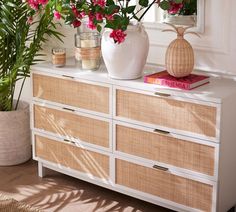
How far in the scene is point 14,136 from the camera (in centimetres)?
407

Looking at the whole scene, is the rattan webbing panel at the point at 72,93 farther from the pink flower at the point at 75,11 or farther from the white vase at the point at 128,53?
the pink flower at the point at 75,11

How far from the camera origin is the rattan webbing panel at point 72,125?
3447mm

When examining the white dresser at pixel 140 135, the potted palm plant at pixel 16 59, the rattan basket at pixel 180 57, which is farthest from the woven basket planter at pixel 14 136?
the rattan basket at pixel 180 57

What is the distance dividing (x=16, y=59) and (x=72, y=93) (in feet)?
1.99

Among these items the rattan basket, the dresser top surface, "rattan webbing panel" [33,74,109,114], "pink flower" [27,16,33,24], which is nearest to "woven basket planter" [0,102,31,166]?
"rattan webbing panel" [33,74,109,114]

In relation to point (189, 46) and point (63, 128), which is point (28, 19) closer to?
point (63, 128)

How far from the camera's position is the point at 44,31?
392 cm

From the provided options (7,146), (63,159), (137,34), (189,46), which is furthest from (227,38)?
(7,146)

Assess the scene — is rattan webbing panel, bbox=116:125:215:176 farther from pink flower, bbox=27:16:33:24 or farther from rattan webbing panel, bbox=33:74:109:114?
pink flower, bbox=27:16:33:24

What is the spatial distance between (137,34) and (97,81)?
0.37 meters

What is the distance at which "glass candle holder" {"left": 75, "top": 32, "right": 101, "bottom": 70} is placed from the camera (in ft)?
11.5

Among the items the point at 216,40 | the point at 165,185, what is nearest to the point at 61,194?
the point at 165,185

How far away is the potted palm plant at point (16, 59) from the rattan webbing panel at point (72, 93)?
23cm

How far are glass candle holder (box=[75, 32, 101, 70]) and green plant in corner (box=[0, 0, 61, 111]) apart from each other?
1.06 ft
